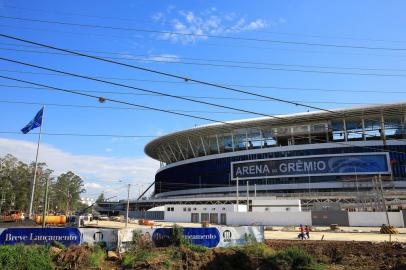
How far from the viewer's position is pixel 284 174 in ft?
340

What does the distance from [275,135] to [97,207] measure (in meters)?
110

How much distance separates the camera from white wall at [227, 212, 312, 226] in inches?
2717

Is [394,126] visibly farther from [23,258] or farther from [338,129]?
[23,258]

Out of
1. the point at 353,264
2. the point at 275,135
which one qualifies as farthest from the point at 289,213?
the point at 353,264

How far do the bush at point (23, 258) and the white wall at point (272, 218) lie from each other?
54256 mm

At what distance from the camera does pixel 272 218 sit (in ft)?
234

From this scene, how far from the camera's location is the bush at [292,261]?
65.5 feet

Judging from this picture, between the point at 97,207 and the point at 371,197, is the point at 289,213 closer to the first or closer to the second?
the point at 371,197

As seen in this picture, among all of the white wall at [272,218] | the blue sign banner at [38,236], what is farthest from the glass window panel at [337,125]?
the blue sign banner at [38,236]

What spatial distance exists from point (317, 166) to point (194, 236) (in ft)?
261

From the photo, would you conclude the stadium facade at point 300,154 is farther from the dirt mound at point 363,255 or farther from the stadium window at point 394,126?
the dirt mound at point 363,255

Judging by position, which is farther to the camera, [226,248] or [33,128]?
[33,128]

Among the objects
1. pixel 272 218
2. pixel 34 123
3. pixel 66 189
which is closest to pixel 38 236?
pixel 34 123

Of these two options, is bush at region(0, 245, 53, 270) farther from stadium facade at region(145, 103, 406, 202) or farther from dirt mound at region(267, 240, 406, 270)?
stadium facade at region(145, 103, 406, 202)
